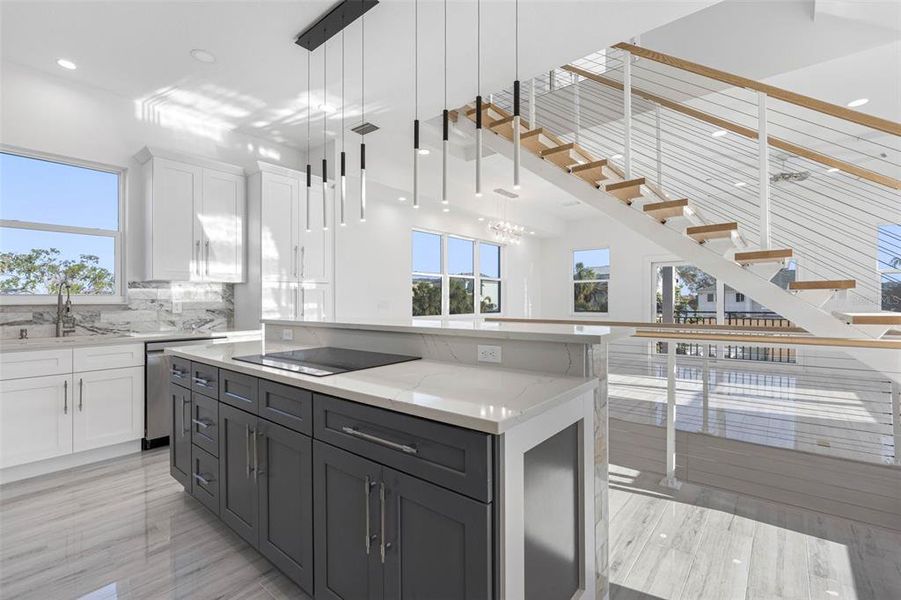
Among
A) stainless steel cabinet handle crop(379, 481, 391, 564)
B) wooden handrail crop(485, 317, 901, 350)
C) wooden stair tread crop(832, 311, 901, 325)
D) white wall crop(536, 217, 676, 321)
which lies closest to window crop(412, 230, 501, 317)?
white wall crop(536, 217, 676, 321)

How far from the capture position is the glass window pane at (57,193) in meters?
3.34

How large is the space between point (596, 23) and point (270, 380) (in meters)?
3.00

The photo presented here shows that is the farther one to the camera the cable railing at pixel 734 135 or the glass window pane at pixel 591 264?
the glass window pane at pixel 591 264

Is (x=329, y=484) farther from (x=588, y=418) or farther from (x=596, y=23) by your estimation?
(x=596, y=23)

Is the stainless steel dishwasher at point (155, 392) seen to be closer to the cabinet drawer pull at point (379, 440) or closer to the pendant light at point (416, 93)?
the pendant light at point (416, 93)

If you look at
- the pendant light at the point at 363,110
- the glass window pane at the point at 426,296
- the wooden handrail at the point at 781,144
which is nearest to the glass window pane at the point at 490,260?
the glass window pane at the point at 426,296

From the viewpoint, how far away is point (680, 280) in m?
7.90

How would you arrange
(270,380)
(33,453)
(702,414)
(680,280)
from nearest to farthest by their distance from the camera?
1. (270,380)
2. (702,414)
3. (33,453)
4. (680,280)

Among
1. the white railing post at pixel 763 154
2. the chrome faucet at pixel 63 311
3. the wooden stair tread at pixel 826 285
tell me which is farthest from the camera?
the chrome faucet at pixel 63 311

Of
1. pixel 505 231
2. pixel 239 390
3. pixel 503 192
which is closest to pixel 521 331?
pixel 239 390

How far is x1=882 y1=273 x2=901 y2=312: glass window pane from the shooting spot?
5.58 metres

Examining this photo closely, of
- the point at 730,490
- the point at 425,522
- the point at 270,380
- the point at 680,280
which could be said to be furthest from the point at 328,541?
the point at 680,280

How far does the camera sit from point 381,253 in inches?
230

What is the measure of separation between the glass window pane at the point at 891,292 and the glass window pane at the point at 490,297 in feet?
18.9
